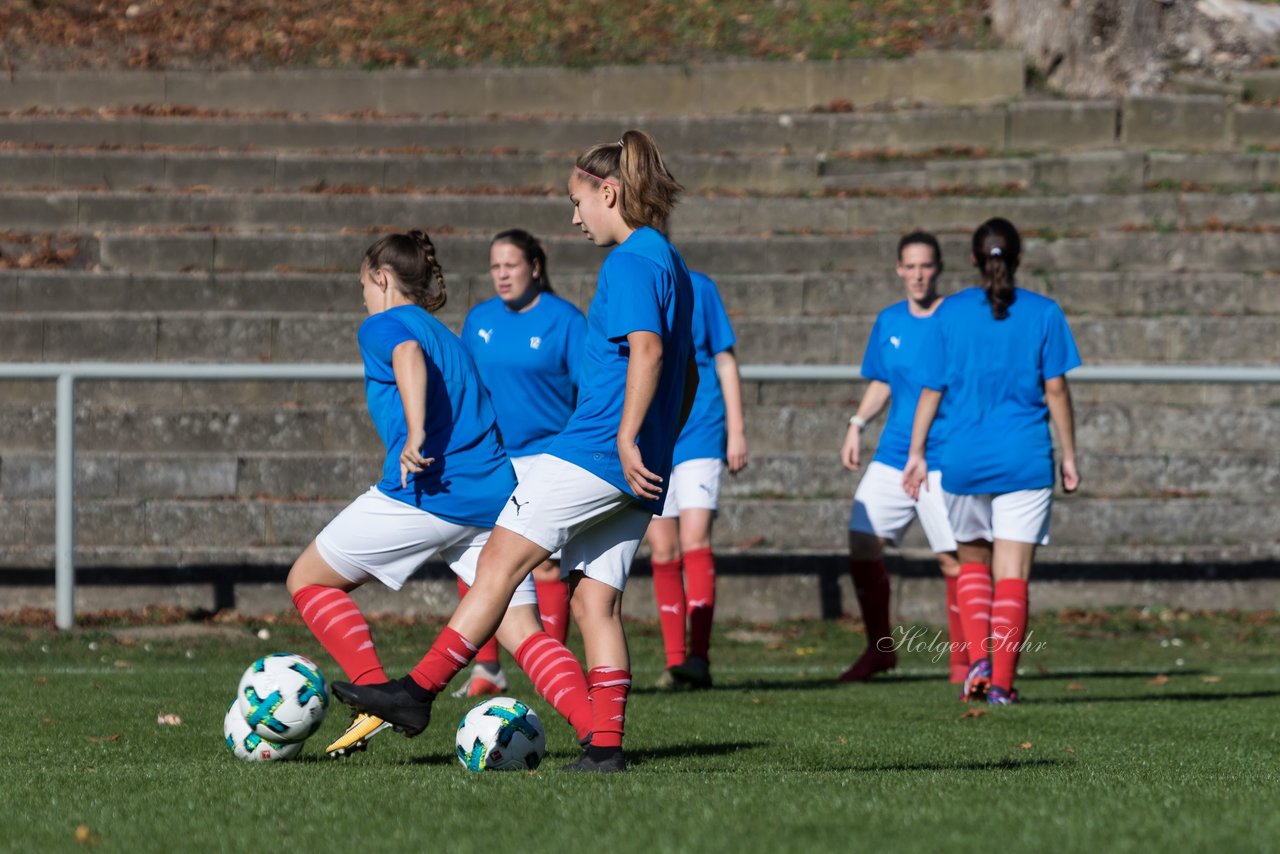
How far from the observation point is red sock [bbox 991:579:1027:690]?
8.24 metres

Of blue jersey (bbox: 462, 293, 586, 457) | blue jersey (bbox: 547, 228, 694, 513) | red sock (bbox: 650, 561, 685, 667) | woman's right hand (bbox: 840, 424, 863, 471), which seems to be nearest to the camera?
blue jersey (bbox: 547, 228, 694, 513)

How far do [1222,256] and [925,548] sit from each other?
14.2 ft

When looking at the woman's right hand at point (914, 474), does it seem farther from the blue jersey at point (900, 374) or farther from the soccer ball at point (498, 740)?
the soccer ball at point (498, 740)

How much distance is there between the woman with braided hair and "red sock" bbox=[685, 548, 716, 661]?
2941 mm

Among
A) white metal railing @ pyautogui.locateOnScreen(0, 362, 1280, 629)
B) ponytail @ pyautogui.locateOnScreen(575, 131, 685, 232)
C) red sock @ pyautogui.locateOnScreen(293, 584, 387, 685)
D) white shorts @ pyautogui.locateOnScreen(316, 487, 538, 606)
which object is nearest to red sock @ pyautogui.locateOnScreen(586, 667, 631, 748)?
white shorts @ pyautogui.locateOnScreen(316, 487, 538, 606)

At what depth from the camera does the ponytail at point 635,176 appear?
5398 mm

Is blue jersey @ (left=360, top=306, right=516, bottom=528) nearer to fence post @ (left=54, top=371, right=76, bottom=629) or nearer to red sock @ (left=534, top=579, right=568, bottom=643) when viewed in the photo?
red sock @ (left=534, top=579, right=568, bottom=643)

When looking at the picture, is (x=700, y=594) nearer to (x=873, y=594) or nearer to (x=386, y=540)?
(x=873, y=594)

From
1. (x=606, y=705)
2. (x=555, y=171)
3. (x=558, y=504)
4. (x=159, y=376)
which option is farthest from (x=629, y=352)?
(x=555, y=171)

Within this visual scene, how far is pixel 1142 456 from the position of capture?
A: 12305 millimetres

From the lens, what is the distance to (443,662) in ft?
17.6

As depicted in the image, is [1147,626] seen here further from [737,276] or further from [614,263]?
[614,263]

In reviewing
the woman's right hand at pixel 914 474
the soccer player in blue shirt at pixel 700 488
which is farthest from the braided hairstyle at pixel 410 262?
the woman's right hand at pixel 914 474

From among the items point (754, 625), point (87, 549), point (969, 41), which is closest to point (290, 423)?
point (87, 549)
